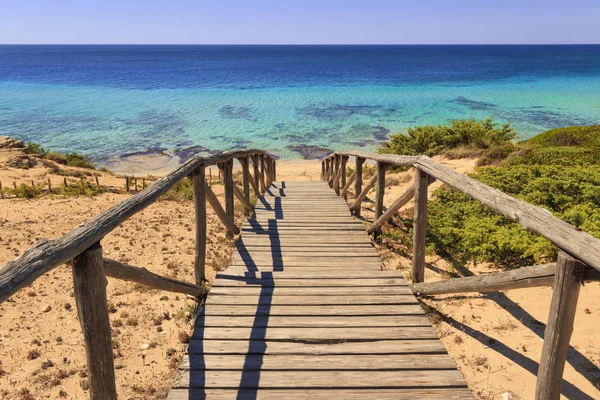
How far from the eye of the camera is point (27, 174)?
16141 mm

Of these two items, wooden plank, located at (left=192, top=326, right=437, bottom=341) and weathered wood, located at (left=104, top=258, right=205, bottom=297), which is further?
wooden plank, located at (left=192, top=326, right=437, bottom=341)

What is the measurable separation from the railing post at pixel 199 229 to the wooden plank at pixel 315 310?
69 centimetres

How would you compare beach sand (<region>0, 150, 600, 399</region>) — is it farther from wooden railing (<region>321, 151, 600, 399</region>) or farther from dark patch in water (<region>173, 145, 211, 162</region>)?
dark patch in water (<region>173, 145, 211, 162</region>)

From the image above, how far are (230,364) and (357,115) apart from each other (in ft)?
109

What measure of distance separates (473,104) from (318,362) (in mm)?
41408

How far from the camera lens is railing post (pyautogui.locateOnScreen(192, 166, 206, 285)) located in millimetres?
4461

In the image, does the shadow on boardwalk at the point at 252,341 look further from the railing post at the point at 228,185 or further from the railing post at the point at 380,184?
the railing post at the point at 380,184

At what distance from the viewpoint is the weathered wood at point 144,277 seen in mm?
2543

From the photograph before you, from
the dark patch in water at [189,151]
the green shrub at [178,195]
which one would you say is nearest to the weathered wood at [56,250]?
the green shrub at [178,195]

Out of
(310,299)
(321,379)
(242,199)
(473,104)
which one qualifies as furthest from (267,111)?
(321,379)

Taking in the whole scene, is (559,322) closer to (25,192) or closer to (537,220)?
(537,220)

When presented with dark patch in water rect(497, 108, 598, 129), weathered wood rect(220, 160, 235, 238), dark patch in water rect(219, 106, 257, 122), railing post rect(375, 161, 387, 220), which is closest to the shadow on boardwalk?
weathered wood rect(220, 160, 235, 238)

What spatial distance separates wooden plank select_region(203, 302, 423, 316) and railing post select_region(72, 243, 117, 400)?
57.2 inches

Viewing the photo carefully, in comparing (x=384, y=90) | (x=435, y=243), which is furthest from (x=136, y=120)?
(x=435, y=243)
